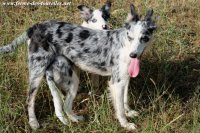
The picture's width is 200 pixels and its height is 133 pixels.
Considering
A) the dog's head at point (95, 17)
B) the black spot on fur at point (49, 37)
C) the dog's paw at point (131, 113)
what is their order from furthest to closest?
the dog's head at point (95, 17) < the dog's paw at point (131, 113) < the black spot on fur at point (49, 37)

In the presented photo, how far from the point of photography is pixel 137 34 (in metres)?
5.59

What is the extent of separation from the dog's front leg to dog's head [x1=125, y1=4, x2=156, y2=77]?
9.3 inches

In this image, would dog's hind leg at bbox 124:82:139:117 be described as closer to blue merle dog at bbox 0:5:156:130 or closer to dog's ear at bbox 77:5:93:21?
blue merle dog at bbox 0:5:156:130

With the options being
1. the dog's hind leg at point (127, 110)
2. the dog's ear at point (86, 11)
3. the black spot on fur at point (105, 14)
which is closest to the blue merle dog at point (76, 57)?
the dog's hind leg at point (127, 110)

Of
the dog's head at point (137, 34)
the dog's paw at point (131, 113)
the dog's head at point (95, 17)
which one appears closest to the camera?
the dog's head at point (137, 34)

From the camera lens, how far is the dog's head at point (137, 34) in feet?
18.3

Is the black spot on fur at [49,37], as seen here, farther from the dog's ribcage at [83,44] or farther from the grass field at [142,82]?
the grass field at [142,82]

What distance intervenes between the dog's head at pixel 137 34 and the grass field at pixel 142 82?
1.06ft

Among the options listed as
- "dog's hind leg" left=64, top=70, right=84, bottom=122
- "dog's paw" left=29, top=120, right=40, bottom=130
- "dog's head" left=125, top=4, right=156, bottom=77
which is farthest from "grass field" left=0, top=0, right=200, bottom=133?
"dog's head" left=125, top=4, right=156, bottom=77

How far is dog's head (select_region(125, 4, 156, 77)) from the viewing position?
18.3 ft

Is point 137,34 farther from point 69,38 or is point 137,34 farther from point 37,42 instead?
point 37,42

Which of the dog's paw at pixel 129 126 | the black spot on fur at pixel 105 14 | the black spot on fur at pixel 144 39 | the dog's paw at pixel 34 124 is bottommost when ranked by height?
the dog's paw at pixel 129 126

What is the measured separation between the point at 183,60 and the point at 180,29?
885 millimetres

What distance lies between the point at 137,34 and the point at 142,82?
1528 millimetres
